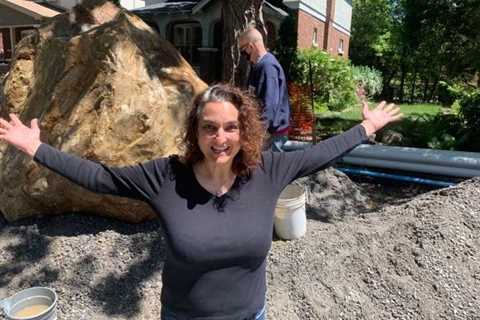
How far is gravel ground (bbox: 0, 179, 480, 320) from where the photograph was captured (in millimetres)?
3639

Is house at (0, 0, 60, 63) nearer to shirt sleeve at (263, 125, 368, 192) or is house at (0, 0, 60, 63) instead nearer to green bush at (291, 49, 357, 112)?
green bush at (291, 49, 357, 112)

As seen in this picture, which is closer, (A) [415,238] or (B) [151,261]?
(B) [151,261]

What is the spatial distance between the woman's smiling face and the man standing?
2.34m

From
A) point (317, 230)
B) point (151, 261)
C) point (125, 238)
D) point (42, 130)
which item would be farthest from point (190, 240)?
point (42, 130)

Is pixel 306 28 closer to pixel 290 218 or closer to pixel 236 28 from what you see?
pixel 236 28

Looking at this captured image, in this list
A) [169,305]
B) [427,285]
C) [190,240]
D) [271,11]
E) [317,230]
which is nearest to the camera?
[190,240]

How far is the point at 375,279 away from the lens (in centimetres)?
386

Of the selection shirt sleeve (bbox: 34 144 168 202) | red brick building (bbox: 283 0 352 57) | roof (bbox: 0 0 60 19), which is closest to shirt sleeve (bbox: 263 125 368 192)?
shirt sleeve (bbox: 34 144 168 202)

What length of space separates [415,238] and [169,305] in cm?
304

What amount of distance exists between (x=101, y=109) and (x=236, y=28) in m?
2.70

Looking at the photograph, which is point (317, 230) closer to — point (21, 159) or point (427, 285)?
point (427, 285)

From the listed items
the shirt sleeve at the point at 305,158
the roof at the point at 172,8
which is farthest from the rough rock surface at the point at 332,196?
the roof at the point at 172,8

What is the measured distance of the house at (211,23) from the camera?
19297 mm

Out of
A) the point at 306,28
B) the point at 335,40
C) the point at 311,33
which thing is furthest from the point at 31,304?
the point at 335,40
